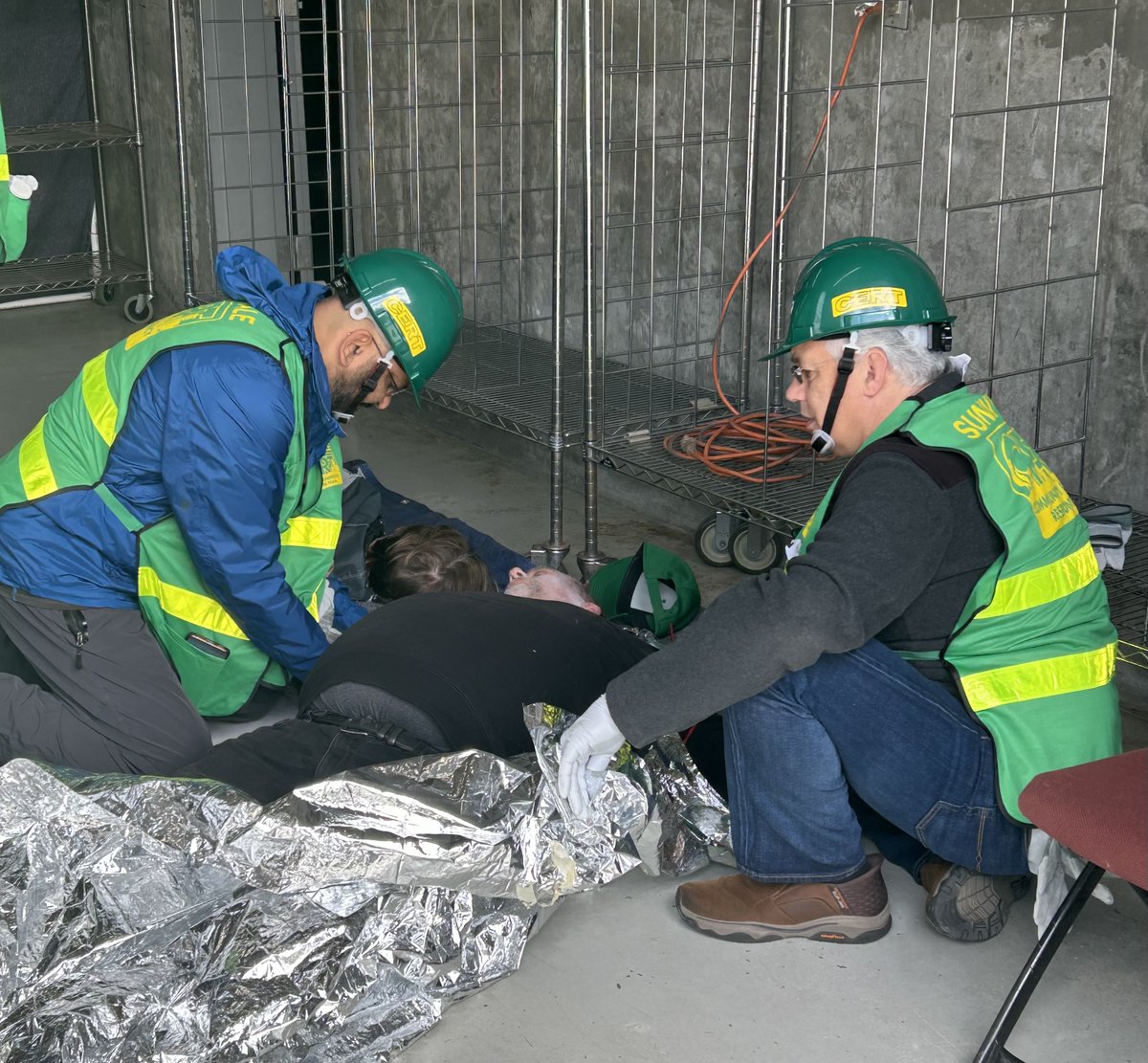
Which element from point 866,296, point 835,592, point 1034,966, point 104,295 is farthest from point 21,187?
point 104,295

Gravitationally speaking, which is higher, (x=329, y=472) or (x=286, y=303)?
(x=286, y=303)

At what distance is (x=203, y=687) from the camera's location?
9.36 ft

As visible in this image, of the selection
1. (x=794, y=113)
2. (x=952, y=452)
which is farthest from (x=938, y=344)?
(x=794, y=113)

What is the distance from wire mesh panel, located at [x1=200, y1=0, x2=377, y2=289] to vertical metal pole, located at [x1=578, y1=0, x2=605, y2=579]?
6.49ft

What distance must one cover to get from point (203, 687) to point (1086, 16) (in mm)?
2289

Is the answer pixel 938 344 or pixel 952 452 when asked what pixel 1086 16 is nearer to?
pixel 938 344

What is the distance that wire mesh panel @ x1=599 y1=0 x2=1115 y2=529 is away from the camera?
315 cm

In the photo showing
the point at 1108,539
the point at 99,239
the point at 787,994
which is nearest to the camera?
the point at 787,994

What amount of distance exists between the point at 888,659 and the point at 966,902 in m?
0.44

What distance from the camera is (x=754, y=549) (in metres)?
3.81

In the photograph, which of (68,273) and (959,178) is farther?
(68,273)

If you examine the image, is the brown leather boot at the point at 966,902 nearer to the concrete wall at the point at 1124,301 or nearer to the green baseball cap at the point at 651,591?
the green baseball cap at the point at 651,591

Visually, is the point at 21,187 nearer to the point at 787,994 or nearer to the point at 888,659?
the point at 888,659

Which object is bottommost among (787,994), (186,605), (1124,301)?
(787,994)
